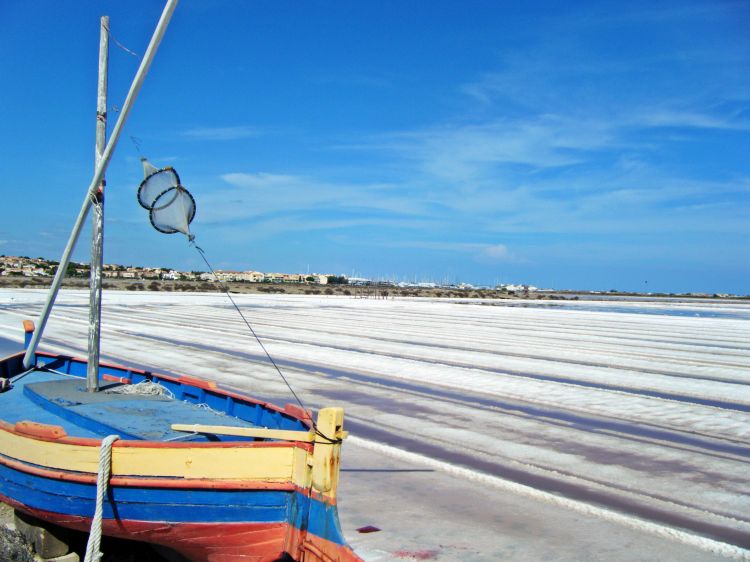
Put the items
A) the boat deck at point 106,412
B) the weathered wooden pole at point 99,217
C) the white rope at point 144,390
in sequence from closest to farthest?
the boat deck at point 106,412, the weathered wooden pole at point 99,217, the white rope at point 144,390

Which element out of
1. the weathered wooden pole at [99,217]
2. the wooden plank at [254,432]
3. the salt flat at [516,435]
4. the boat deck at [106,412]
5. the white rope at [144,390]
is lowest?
the salt flat at [516,435]

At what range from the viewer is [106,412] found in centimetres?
659

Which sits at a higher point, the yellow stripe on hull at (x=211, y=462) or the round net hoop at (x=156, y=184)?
the round net hoop at (x=156, y=184)

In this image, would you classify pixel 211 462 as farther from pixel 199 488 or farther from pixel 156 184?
pixel 156 184

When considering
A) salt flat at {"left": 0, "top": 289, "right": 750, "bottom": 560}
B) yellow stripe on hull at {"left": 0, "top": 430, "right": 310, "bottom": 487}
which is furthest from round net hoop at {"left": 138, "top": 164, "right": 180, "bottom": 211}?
salt flat at {"left": 0, "top": 289, "right": 750, "bottom": 560}

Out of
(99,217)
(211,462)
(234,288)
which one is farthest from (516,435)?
(234,288)

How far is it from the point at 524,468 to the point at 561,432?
2202 mm

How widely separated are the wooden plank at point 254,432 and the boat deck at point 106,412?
349mm

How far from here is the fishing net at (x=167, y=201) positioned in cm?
684

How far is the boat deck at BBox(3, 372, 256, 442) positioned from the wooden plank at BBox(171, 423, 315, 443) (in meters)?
0.35

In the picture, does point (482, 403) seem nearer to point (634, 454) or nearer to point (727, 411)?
point (634, 454)

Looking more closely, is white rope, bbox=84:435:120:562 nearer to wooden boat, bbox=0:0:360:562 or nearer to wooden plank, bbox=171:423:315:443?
wooden boat, bbox=0:0:360:562

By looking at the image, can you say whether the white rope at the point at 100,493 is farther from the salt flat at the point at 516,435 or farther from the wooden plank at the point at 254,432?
the salt flat at the point at 516,435

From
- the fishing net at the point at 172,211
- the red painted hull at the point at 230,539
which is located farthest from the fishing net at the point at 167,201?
the red painted hull at the point at 230,539
